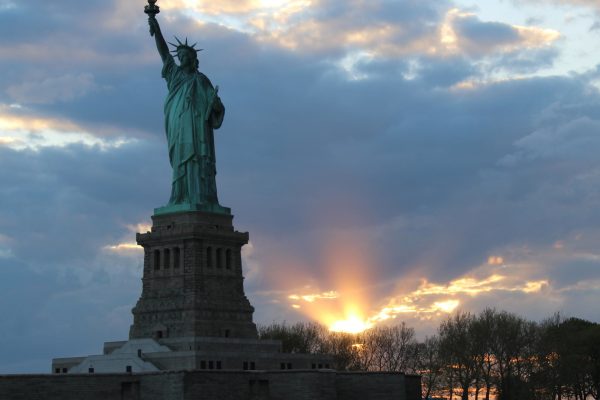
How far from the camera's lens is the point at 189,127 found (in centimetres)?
7806

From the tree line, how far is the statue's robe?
2682 cm

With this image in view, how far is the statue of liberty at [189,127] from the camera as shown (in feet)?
254

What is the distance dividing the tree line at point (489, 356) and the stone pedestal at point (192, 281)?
24118mm

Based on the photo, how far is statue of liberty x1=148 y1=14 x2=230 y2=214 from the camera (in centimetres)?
7744

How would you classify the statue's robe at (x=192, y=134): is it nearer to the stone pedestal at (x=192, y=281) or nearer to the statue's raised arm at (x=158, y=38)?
the statue's raised arm at (x=158, y=38)

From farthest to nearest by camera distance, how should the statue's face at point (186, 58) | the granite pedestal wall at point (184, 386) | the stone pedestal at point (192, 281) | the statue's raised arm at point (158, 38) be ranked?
1. the statue's raised arm at point (158, 38)
2. the statue's face at point (186, 58)
3. the stone pedestal at point (192, 281)
4. the granite pedestal wall at point (184, 386)

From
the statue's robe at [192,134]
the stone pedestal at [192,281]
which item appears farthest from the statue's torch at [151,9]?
the stone pedestal at [192,281]

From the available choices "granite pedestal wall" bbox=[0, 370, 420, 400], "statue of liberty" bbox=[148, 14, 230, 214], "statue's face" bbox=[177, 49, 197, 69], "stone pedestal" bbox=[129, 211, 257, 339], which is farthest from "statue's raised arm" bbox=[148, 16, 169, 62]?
Result: "granite pedestal wall" bbox=[0, 370, 420, 400]

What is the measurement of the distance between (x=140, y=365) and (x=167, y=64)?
21118mm

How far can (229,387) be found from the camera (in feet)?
213

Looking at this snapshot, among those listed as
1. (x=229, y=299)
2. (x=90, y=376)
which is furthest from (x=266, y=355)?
(x=90, y=376)

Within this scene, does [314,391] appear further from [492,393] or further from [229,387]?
[492,393]

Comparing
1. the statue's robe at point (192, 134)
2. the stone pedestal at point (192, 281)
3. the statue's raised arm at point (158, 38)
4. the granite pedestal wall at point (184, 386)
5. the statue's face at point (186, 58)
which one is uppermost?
the statue's raised arm at point (158, 38)

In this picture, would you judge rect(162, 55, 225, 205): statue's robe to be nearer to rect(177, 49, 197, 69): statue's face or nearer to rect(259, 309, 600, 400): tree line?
rect(177, 49, 197, 69): statue's face
